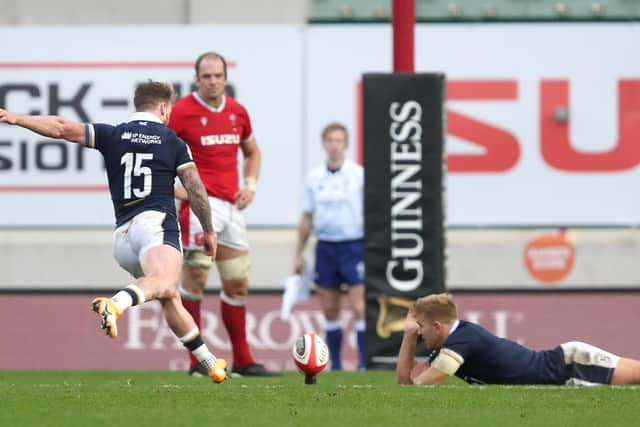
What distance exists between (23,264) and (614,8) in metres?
6.05

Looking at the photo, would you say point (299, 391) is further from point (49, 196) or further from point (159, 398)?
point (49, 196)

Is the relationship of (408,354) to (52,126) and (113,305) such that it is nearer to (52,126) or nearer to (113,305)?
(113,305)

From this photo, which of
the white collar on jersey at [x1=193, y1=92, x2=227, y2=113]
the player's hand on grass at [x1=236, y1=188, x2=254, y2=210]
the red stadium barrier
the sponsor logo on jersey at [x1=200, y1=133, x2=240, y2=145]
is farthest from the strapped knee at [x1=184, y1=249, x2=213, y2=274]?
the red stadium barrier

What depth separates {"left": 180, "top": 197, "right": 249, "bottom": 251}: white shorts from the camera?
10.5m

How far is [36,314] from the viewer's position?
14.5 m

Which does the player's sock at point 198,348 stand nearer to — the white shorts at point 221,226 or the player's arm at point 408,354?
the player's arm at point 408,354

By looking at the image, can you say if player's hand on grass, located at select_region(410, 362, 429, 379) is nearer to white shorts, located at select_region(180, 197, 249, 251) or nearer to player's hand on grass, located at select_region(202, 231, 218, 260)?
player's hand on grass, located at select_region(202, 231, 218, 260)

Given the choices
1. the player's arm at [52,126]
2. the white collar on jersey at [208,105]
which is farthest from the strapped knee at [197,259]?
the player's arm at [52,126]

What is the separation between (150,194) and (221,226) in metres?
1.71

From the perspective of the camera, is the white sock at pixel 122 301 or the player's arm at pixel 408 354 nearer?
the white sock at pixel 122 301

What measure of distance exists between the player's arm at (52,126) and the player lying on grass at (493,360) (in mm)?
2179

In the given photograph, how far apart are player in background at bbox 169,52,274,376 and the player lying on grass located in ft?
5.91

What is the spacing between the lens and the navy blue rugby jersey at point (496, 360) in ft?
29.3

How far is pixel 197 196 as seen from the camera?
8891mm
